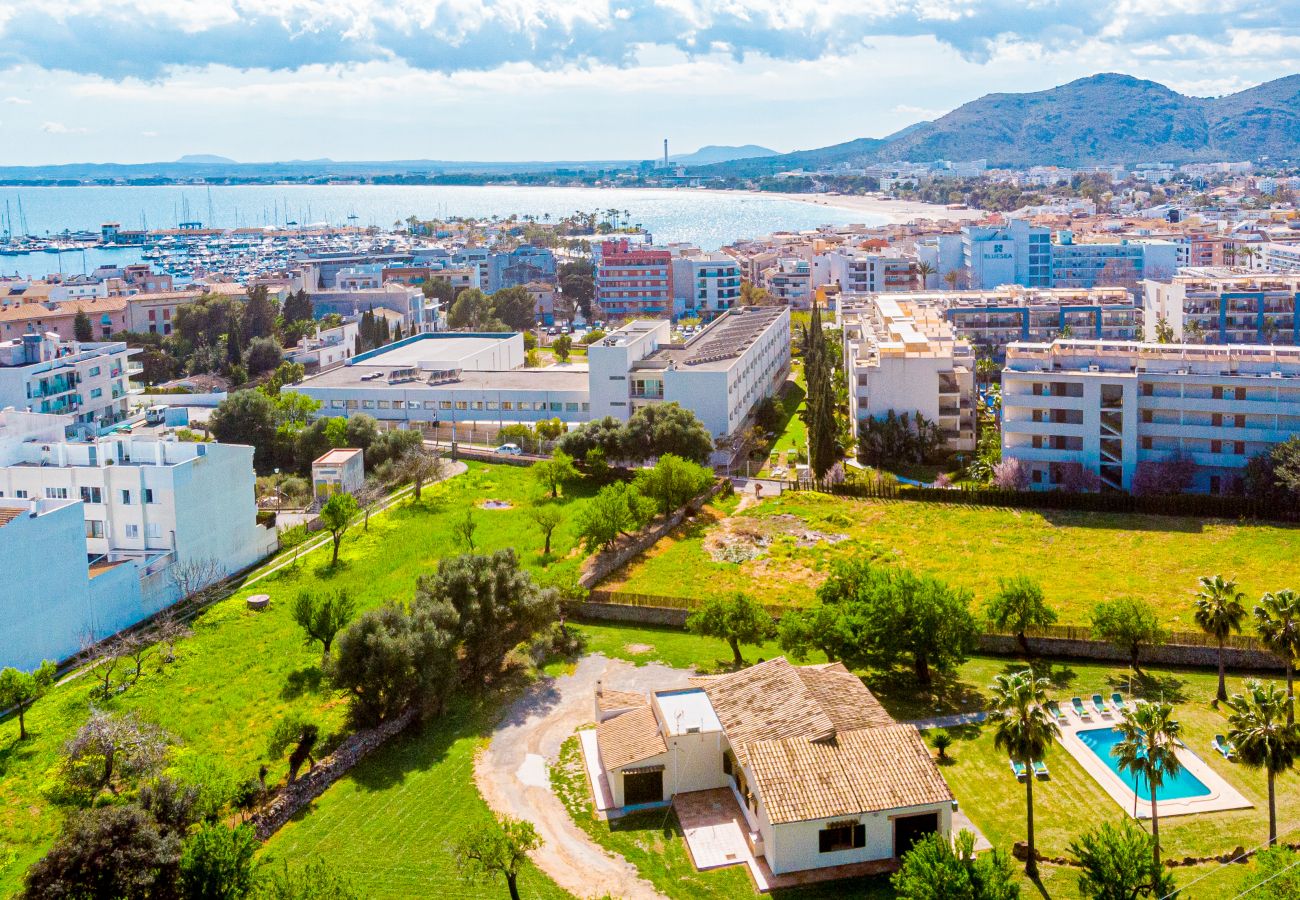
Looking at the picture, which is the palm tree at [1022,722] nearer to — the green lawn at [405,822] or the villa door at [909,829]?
the villa door at [909,829]

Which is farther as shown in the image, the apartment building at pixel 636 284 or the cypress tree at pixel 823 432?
the apartment building at pixel 636 284

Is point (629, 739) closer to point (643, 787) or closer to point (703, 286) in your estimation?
point (643, 787)

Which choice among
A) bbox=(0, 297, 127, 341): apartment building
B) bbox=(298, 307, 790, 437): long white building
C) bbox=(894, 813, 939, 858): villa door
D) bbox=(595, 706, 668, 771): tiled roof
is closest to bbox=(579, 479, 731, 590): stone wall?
bbox=(298, 307, 790, 437): long white building

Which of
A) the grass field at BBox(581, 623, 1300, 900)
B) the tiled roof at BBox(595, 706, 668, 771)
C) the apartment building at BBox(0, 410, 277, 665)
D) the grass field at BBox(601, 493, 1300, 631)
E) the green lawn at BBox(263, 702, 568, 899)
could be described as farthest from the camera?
the grass field at BBox(601, 493, 1300, 631)

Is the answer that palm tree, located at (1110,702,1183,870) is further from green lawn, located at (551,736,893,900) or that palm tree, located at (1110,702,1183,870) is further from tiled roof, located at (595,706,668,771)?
tiled roof, located at (595,706,668,771)

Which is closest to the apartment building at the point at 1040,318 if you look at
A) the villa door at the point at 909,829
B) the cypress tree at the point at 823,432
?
the cypress tree at the point at 823,432

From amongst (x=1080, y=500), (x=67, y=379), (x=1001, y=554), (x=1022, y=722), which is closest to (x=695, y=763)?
(x=1022, y=722)
